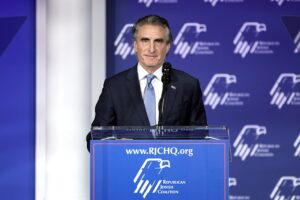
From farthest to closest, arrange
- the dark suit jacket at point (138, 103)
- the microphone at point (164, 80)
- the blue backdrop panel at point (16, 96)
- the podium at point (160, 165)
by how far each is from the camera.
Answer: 1. the blue backdrop panel at point (16, 96)
2. the dark suit jacket at point (138, 103)
3. the microphone at point (164, 80)
4. the podium at point (160, 165)

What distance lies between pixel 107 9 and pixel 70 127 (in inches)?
39.8

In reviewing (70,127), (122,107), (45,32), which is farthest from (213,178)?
(45,32)

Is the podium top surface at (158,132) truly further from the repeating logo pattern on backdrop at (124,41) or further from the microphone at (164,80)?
the repeating logo pattern on backdrop at (124,41)

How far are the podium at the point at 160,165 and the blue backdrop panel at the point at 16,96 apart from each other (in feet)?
9.40

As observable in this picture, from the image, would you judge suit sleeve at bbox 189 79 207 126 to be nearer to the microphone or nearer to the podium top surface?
the microphone

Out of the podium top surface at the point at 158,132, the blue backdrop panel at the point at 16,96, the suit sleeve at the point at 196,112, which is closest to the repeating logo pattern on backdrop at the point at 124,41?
the blue backdrop panel at the point at 16,96

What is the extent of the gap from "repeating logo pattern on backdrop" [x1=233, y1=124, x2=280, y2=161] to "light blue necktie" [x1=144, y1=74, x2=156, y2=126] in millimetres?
2321

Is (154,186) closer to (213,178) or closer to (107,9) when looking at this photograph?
(213,178)

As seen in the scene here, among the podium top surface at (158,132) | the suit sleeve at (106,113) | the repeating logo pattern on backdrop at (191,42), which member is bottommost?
the podium top surface at (158,132)

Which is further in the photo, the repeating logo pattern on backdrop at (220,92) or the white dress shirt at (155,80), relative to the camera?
the repeating logo pattern on backdrop at (220,92)

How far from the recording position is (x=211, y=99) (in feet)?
15.0

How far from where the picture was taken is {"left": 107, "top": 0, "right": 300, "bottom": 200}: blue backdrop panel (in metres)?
→ 4.57

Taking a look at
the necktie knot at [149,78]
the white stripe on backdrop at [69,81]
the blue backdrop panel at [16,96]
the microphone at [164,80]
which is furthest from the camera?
the blue backdrop panel at [16,96]

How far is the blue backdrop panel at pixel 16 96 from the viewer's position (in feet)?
14.9
